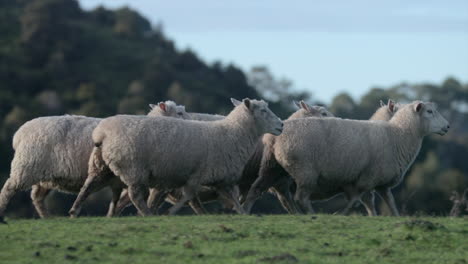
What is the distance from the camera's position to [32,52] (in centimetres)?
7281

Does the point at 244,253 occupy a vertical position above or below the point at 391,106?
below

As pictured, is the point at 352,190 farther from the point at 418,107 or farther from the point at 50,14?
the point at 50,14

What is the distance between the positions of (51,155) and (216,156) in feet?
9.68

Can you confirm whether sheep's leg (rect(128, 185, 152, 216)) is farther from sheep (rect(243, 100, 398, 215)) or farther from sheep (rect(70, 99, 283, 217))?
sheep (rect(243, 100, 398, 215))

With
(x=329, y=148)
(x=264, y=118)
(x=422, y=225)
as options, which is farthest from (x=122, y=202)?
(x=422, y=225)

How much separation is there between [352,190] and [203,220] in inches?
186

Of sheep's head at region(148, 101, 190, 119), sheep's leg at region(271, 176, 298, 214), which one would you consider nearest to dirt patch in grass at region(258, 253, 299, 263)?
sheep's leg at region(271, 176, 298, 214)

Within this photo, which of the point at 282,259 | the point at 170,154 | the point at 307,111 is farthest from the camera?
the point at 307,111

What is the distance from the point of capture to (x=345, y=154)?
19750 millimetres

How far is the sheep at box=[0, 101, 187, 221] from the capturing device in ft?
Answer: 59.7

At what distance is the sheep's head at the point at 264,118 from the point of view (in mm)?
19280

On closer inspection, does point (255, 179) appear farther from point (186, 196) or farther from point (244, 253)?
point (244, 253)

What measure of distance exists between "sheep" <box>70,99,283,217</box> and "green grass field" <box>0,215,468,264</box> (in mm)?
1276

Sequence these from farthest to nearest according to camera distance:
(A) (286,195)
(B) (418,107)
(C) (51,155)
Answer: (B) (418,107) → (A) (286,195) → (C) (51,155)
